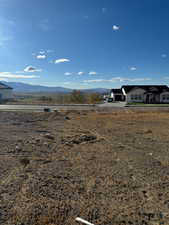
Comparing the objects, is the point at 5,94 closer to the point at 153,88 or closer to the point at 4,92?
the point at 4,92

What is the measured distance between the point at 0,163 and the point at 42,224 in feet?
9.65

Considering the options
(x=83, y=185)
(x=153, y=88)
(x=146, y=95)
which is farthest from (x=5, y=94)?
(x=83, y=185)

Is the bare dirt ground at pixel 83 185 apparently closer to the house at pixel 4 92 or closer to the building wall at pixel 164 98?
the building wall at pixel 164 98

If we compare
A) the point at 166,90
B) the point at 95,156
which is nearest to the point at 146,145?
the point at 95,156

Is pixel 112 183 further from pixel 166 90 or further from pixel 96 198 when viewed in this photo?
pixel 166 90

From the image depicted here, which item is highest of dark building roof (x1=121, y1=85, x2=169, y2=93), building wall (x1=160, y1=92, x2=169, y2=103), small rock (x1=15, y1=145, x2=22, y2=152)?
dark building roof (x1=121, y1=85, x2=169, y2=93)

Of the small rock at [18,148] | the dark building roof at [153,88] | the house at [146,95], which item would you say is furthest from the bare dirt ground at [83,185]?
the dark building roof at [153,88]

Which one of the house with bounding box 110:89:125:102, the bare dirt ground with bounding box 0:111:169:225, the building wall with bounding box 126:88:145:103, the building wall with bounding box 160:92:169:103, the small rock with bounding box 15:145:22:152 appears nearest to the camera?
the bare dirt ground with bounding box 0:111:169:225

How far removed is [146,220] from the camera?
293cm

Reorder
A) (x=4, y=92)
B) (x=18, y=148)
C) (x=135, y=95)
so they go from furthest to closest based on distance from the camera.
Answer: (x=4, y=92)
(x=135, y=95)
(x=18, y=148)

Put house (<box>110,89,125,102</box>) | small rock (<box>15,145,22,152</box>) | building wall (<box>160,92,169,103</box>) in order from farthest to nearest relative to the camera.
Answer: house (<box>110,89,125,102</box>) → building wall (<box>160,92,169,103</box>) → small rock (<box>15,145,22,152</box>)

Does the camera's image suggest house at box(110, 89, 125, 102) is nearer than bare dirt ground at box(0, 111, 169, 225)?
No

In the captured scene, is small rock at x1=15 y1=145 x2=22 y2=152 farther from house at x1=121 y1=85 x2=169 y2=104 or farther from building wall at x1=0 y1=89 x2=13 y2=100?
building wall at x1=0 y1=89 x2=13 y2=100

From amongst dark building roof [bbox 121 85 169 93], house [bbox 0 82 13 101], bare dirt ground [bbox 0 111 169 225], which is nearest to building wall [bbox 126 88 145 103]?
dark building roof [bbox 121 85 169 93]
